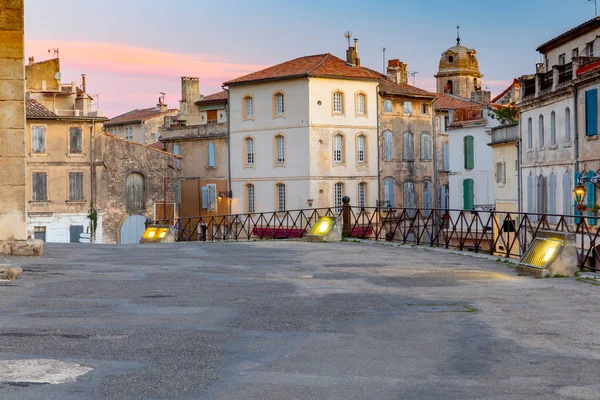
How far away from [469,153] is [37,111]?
2536cm

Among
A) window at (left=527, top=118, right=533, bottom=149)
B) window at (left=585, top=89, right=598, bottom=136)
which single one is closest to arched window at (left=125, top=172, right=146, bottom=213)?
window at (left=527, top=118, right=533, bottom=149)

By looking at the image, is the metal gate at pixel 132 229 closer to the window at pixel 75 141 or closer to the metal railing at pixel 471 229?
the window at pixel 75 141

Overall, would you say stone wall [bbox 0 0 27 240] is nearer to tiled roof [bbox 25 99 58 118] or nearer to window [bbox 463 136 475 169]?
tiled roof [bbox 25 99 58 118]

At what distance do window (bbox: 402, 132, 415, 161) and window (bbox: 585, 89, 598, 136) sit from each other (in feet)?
94.0

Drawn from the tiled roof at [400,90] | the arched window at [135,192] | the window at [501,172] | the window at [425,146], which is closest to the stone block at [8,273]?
the window at [501,172]

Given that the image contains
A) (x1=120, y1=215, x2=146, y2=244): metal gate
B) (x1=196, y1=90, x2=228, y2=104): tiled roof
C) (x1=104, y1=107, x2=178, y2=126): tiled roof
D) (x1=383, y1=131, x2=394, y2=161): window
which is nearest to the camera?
(x1=120, y1=215, x2=146, y2=244): metal gate

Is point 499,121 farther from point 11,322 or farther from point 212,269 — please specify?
point 11,322

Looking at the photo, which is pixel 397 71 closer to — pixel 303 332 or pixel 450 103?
pixel 450 103

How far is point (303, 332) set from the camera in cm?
954

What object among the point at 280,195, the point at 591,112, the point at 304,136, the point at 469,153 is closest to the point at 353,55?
the point at 304,136

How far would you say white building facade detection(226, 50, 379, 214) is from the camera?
2170 inches

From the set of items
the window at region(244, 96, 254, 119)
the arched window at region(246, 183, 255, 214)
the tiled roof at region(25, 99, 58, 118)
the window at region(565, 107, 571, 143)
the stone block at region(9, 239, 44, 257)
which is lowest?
the stone block at region(9, 239, 44, 257)

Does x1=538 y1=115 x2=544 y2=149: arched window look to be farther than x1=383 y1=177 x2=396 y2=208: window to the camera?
No

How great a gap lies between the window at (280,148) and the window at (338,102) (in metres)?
3.68
